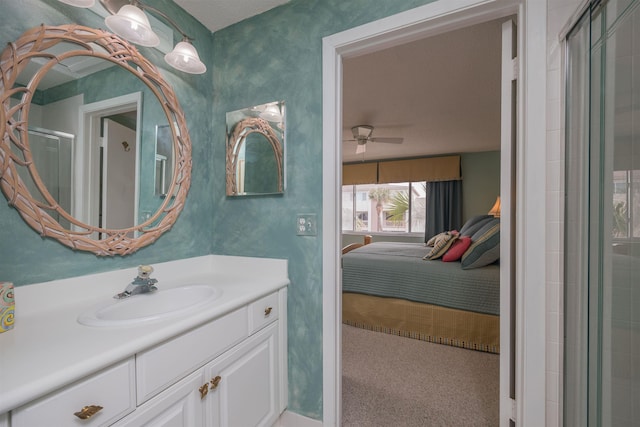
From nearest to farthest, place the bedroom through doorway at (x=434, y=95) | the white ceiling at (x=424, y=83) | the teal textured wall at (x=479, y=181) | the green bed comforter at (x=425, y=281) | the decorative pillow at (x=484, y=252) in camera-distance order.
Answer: the white ceiling at (x=424, y=83), the bedroom through doorway at (x=434, y=95), the green bed comforter at (x=425, y=281), the decorative pillow at (x=484, y=252), the teal textured wall at (x=479, y=181)

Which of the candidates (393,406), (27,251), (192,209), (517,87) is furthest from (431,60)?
(27,251)

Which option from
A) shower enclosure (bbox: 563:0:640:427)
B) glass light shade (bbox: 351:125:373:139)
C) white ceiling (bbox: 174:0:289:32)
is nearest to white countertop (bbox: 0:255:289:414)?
shower enclosure (bbox: 563:0:640:427)

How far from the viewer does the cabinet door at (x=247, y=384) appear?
108 cm

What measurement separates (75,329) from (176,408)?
41cm

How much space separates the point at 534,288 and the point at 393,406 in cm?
119

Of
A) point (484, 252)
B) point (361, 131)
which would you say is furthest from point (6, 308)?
point (361, 131)

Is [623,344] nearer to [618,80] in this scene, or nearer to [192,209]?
[618,80]

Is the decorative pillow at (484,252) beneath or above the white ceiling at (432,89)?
beneath

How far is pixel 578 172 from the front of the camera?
98cm

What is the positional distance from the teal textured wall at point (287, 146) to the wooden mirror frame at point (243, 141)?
6 centimetres

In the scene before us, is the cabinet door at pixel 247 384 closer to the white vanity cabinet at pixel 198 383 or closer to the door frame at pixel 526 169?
the white vanity cabinet at pixel 198 383

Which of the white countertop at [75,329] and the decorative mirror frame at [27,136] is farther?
the decorative mirror frame at [27,136]

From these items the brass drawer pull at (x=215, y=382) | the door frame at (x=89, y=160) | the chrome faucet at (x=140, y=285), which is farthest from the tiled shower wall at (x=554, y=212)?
the door frame at (x=89, y=160)

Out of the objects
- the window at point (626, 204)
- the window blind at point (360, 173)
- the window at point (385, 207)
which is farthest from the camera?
Result: the window blind at point (360, 173)
